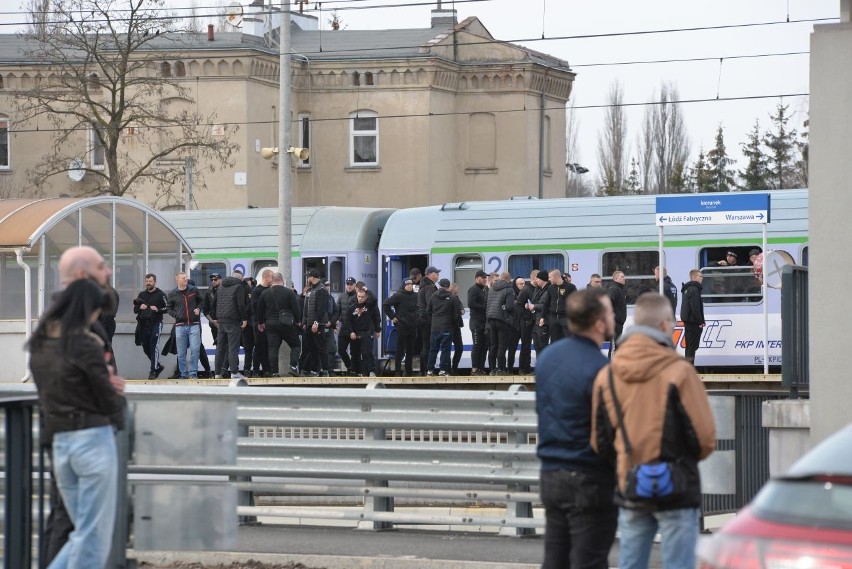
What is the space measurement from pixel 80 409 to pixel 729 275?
64.1 feet

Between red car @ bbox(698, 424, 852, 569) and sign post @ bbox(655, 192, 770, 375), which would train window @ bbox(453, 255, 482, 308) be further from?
red car @ bbox(698, 424, 852, 569)

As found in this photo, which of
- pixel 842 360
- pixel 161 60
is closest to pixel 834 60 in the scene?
pixel 842 360

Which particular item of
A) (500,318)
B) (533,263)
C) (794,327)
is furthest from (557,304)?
(794,327)

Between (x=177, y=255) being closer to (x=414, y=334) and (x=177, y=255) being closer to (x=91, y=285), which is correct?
(x=414, y=334)

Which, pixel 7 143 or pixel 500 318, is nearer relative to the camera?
pixel 500 318

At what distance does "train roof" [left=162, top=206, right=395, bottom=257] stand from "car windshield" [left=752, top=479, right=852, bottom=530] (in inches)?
997

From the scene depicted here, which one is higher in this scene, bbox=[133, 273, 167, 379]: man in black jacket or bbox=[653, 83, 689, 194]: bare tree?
bbox=[653, 83, 689, 194]: bare tree

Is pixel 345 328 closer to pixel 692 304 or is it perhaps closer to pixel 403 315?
pixel 403 315

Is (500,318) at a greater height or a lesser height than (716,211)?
lesser

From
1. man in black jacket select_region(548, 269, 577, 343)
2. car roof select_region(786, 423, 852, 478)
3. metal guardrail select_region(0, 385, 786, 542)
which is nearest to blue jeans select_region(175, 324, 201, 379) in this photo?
man in black jacket select_region(548, 269, 577, 343)

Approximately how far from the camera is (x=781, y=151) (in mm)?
69875

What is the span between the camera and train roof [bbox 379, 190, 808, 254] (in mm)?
25344

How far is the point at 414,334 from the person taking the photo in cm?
2559

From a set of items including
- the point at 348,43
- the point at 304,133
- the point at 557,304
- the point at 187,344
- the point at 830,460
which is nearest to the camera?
the point at 830,460
